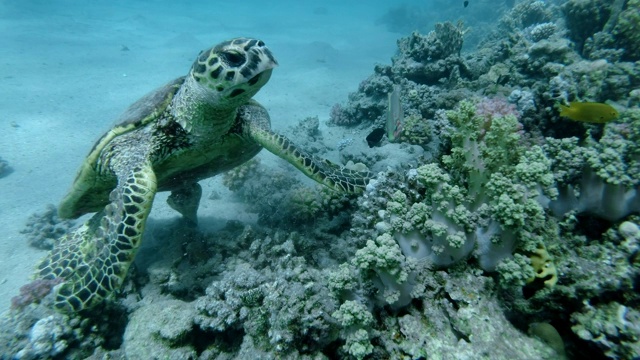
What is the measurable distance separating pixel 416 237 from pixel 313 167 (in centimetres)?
189

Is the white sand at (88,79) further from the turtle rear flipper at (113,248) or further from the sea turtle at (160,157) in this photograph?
the turtle rear flipper at (113,248)

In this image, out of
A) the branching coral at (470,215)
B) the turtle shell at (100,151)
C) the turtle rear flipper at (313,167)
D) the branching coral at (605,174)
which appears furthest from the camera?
the turtle shell at (100,151)

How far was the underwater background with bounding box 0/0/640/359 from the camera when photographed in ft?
5.86

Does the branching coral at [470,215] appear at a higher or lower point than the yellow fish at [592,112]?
lower

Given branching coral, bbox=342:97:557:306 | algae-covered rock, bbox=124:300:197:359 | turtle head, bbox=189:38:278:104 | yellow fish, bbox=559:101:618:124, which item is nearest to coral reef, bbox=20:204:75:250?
algae-covered rock, bbox=124:300:197:359

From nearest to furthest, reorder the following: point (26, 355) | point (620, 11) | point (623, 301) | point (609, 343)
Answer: point (609, 343), point (623, 301), point (26, 355), point (620, 11)

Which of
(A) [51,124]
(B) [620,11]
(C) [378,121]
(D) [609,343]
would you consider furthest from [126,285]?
(B) [620,11]

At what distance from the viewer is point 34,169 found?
7215 millimetres

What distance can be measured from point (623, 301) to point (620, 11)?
790 cm

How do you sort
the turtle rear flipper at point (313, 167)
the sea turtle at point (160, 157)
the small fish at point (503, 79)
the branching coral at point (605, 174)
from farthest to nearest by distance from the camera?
the small fish at point (503, 79), the turtle rear flipper at point (313, 167), the sea turtle at point (160, 157), the branching coral at point (605, 174)

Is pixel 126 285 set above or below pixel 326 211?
below

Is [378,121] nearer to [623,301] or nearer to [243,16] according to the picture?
[623,301]

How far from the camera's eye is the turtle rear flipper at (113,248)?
299 centimetres

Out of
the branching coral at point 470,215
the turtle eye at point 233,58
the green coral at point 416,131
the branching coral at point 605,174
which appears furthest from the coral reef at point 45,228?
the branching coral at point 605,174
